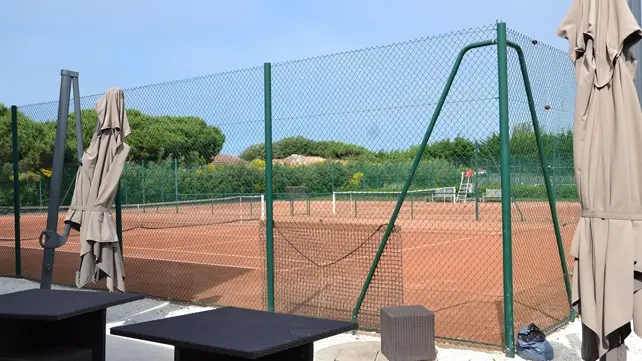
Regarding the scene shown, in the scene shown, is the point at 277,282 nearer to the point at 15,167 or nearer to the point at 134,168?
the point at 134,168

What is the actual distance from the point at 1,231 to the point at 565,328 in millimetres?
12466

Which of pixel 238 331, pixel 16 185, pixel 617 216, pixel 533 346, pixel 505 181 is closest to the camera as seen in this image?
pixel 238 331

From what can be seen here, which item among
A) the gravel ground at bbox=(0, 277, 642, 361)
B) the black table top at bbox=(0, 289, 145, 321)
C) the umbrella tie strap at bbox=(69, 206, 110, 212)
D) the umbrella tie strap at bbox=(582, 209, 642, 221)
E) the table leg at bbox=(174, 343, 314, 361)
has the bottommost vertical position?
the gravel ground at bbox=(0, 277, 642, 361)

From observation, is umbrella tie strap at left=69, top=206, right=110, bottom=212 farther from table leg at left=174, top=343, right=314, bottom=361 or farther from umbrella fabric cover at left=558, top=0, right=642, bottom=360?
umbrella fabric cover at left=558, top=0, right=642, bottom=360

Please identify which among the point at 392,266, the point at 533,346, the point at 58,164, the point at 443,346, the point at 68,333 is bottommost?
the point at 443,346

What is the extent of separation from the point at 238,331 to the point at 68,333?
2.10m

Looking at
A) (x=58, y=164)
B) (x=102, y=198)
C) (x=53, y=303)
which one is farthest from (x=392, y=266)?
(x=58, y=164)

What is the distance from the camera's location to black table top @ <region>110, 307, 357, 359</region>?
311 cm

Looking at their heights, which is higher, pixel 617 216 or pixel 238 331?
pixel 617 216

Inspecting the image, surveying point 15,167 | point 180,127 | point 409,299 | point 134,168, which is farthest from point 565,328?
point 15,167

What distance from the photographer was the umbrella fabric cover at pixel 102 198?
6.68 meters

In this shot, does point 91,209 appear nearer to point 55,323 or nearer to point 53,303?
point 55,323

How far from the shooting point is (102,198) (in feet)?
22.1

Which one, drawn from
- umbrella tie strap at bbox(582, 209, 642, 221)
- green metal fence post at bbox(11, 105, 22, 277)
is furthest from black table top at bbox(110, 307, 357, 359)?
green metal fence post at bbox(11, 105, 22, 277)
